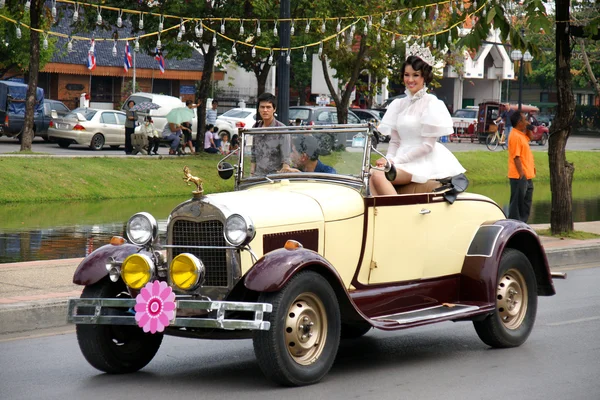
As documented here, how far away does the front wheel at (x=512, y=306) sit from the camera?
8359mm

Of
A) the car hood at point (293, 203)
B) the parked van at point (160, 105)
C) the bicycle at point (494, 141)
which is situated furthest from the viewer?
the bicycle at point (494, 141)

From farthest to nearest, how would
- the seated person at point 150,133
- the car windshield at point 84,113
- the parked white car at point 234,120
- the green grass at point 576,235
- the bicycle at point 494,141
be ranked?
the bicycle at point 494,141 → the parked white car at point 234,120 → the car windshield at point 84,113 → the seated person at point 150,133 → the green grass at point 576,235

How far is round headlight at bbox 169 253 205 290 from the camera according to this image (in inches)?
262

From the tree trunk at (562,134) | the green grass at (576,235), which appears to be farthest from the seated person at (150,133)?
the green grass at (576,235)

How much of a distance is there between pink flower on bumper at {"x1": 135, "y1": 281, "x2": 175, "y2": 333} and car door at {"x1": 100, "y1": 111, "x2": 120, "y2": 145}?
28738mm

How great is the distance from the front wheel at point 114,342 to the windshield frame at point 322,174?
147cm

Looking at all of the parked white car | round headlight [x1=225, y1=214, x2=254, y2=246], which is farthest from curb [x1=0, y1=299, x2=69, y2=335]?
the parked white car

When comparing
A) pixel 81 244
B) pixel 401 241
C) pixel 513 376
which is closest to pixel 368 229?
pixel 401 241

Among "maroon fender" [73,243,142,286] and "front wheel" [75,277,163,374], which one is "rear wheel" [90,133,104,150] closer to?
"front wheel" [75,277,163,374]

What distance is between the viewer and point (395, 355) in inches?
320

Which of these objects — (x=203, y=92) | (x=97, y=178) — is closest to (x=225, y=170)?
(x=97, y=178)

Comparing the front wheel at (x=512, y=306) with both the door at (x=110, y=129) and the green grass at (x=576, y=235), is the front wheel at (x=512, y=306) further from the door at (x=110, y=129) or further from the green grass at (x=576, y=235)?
the door at (x=110, y=129)

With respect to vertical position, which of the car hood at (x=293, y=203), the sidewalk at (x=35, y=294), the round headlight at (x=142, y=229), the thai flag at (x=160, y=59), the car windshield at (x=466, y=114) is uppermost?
the thai flag at (x=160, y=59)

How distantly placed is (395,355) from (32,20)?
65.9 feet
